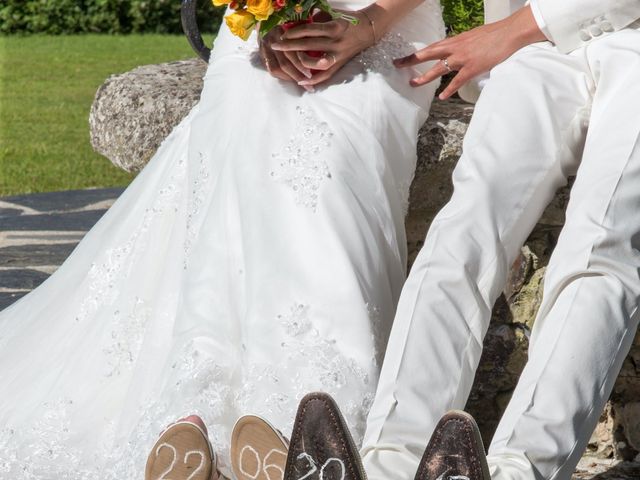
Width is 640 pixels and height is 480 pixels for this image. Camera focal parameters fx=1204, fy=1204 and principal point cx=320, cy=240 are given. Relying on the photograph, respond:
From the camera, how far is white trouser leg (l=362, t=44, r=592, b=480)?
90.4 inches

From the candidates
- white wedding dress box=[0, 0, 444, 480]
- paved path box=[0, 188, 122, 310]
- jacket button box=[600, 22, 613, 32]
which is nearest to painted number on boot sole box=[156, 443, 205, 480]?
white wedding dress box=[0, 0, 444, 480]

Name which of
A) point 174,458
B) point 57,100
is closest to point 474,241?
point 174,458

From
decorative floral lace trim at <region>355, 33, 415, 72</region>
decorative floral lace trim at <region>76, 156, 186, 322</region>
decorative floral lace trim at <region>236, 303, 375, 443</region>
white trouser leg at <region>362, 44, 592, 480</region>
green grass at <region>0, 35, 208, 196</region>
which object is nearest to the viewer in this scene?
white trouser leg at <region>362, 44, 592, 480</region>

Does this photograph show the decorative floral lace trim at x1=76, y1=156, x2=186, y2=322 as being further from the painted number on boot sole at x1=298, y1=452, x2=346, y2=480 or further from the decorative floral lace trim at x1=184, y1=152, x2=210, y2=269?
the painted number on boot sole at x1=298, y1=452, x2=346, y2=480

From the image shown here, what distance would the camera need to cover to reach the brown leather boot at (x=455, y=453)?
2.02 meters

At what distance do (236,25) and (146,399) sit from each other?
36.3 inches

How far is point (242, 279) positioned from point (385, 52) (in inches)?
28.6

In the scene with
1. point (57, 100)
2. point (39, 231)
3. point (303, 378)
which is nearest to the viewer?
point (303, 378)

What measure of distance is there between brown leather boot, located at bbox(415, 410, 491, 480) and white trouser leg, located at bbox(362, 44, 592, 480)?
0.15 metres

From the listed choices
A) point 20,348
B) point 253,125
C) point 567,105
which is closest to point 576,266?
point 567,105

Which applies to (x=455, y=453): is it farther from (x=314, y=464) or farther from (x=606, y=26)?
(x=606, y=26)

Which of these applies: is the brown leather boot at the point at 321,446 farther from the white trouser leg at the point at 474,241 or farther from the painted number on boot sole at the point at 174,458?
the painted number on boot sole at the point at 174,458

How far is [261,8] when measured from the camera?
2.84 meters

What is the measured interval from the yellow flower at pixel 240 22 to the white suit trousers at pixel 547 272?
0.62 metres
